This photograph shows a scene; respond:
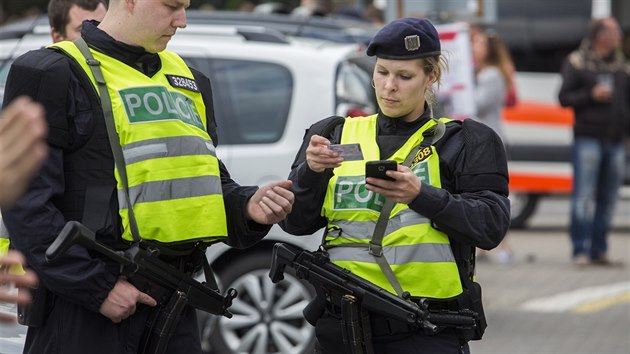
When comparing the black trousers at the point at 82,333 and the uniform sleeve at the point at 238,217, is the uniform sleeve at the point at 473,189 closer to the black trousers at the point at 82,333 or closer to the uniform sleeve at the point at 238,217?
the uniform sleeve at the point at 238,217

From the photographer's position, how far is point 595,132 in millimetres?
10891

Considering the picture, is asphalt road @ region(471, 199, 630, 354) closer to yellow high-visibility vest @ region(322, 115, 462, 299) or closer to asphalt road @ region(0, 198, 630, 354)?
asphalt road @ region(0, 198, 630, 354)

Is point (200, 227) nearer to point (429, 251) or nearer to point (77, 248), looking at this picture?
point (77, 248)

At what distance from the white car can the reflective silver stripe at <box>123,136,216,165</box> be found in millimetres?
3038

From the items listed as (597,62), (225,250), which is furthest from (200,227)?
(597,62)

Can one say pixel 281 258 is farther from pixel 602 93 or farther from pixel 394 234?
pixel 602 93

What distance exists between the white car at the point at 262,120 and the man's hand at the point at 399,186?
307 cm

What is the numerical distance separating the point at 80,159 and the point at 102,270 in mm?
323

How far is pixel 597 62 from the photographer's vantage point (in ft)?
35.9

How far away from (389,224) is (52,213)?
1.00m

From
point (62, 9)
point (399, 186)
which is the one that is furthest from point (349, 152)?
Result: point (62, 9)

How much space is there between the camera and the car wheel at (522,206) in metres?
13.4

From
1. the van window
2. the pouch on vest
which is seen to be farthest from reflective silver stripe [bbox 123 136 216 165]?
the van window

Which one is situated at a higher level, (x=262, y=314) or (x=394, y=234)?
(x=394, y=234)
